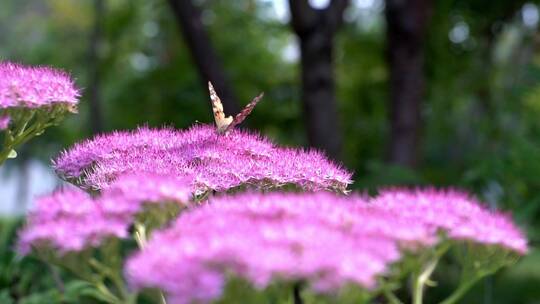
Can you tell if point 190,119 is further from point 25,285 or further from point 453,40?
point 25,285

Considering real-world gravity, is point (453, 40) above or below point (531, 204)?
above

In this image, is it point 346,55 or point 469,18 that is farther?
point 346,55

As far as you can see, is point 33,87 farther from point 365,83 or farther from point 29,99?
point 365,83

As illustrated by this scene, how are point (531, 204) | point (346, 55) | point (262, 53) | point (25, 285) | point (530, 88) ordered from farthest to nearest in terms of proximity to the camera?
point (262, 53) < point (346, 55) < point (530, 88) < point (531, 204) < point (25, 285)

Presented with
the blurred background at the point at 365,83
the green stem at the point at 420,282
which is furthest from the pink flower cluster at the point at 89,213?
the blurred background at the point at 365,83

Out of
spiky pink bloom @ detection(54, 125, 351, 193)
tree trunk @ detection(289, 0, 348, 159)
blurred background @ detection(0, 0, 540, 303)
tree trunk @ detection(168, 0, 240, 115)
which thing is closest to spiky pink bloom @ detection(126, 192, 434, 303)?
spiky pink bloom @ detection(54, 125, 351, 193)

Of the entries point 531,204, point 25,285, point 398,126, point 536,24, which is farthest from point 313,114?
point 536,24

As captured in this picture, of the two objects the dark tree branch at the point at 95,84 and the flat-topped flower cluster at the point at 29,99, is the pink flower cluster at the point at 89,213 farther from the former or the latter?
the dark tree branch at the point at 95,84

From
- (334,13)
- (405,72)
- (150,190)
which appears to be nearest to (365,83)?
(405,72)
